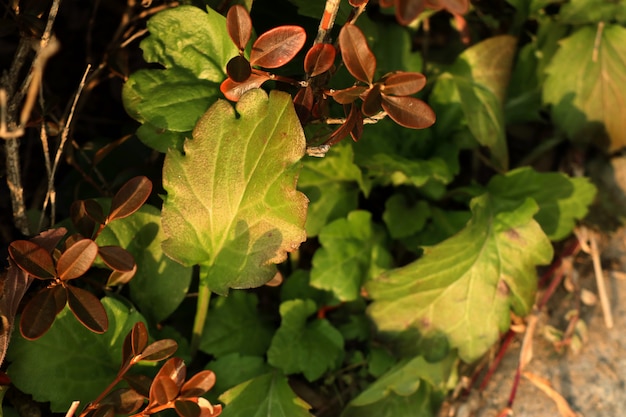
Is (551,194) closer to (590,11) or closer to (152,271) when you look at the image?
(590,11)

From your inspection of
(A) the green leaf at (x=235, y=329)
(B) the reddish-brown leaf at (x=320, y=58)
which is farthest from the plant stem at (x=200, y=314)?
(B) the reddish-brown leaf at (x=320, y=58)

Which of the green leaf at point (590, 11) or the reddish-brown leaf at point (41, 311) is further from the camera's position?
the green leaf at point (590, 11)

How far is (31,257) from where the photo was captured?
1095 millimetres

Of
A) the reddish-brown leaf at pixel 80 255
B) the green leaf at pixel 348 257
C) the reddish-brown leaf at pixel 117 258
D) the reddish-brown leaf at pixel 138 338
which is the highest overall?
the reddish-brown leaf at pixel 80 255

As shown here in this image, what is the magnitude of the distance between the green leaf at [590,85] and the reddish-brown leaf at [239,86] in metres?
0.96

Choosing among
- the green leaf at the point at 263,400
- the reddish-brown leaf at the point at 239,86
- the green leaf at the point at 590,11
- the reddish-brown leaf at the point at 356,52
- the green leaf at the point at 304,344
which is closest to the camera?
the reddish-brown leaf at the point at 356,52

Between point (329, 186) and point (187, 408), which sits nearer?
point (187, 408)

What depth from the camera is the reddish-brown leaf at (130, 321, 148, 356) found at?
116 centimetres

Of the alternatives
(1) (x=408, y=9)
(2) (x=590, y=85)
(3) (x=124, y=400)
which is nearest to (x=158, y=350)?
(3) (x=124, y=400)

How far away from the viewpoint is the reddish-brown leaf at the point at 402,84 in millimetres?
1122

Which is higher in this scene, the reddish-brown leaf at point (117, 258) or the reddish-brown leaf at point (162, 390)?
the reddish-brown leaf at point (117, 258)

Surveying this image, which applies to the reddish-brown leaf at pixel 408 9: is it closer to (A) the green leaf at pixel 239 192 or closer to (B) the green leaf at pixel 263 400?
(A) the green leaf at pixel 239 192

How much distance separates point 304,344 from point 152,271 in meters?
0.35

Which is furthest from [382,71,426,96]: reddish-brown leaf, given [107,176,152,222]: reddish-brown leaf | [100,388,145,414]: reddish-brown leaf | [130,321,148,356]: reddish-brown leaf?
[100,388,145,414]: reddish-brown leaf
